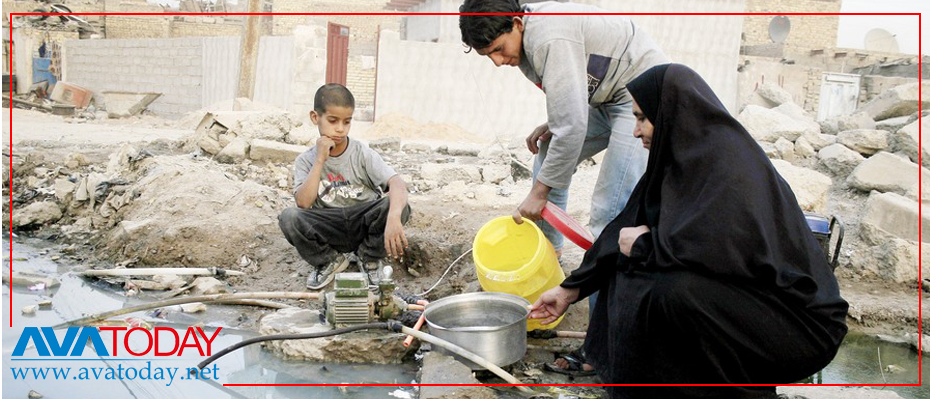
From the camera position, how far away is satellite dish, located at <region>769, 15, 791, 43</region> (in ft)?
83.8

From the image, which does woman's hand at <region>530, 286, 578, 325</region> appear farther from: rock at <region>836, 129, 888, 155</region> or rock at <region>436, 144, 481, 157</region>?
rock at <region>436, 144, 481, 157</region>

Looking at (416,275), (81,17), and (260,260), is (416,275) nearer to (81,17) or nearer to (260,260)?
(260,260)

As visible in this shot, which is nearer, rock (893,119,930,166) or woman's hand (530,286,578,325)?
woman's hand (530,286,578,325)

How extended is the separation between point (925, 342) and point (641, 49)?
229 centimetres

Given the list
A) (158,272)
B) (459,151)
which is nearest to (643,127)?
(158,272)

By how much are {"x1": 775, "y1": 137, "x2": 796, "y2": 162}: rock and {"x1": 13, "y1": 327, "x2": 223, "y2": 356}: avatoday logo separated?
679 cm

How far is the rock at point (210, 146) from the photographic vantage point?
800 centimetres

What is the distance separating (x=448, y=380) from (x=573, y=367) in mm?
606

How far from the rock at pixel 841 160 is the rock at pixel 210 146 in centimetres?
679

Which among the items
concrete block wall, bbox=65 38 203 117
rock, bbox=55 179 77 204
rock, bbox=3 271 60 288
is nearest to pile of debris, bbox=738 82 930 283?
rock, bbox=3 271 60 288

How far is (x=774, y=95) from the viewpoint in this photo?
48.8 ft

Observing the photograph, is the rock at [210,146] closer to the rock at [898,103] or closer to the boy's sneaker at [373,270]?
the boy's sneaker at [373,270]

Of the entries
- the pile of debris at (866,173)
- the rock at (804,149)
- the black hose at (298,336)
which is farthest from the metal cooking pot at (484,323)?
the rock at (804,149)

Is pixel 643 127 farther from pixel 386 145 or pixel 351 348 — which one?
pixel 386 145
